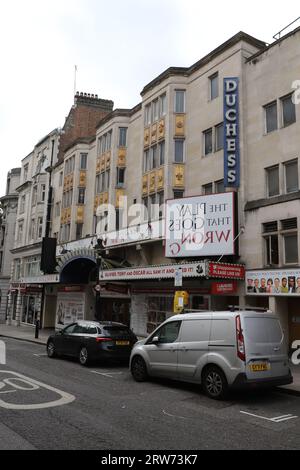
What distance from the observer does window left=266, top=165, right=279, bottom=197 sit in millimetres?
16781

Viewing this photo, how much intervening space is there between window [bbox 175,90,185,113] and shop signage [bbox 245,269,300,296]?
985 centimetres

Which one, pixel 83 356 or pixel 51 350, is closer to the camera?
pixel 83 356

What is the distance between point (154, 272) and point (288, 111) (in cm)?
851

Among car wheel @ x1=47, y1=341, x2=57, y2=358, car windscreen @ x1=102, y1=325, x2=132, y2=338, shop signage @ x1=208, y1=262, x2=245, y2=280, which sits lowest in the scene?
car wheel @ x1=47, y1=341, x2=57, y2=358

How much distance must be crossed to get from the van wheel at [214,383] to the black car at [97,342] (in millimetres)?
4814

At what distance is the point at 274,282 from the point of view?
51.0ft

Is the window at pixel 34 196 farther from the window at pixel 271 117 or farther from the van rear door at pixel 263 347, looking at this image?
the van rear door at pixel 263 347

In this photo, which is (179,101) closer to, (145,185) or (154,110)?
(154,110)

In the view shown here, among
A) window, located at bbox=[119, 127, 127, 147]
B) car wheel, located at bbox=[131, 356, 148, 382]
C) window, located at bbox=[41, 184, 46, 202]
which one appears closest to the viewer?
car wheel, located at bbox=[131, 356, 148, 382]

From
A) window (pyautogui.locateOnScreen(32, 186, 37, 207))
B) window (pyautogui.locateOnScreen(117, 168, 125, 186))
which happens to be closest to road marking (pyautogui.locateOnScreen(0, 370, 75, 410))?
window (pyautogui.locateOnScreen(117, 168, 125, 186))

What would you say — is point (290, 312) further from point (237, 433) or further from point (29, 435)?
point (29, 435)

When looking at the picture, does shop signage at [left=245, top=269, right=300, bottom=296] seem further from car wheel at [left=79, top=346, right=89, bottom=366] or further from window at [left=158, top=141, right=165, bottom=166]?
window at [left=158, top=141, right=165, bottom=166]

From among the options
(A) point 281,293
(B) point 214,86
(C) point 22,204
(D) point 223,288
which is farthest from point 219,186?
(C) point 22,204

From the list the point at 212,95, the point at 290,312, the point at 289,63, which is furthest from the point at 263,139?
the point at 290,312
